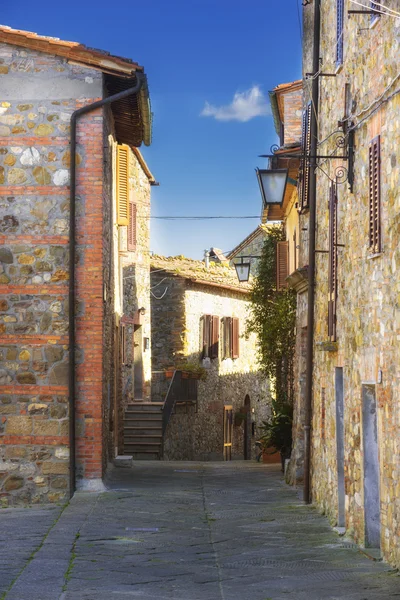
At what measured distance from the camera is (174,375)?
26438 millimetres

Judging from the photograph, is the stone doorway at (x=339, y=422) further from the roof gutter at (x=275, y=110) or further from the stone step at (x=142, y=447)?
the stone step at (x=142, y=447)

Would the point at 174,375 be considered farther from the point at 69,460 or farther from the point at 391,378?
the point at 391,378

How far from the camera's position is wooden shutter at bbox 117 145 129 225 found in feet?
58.0

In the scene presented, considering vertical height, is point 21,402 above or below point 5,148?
below

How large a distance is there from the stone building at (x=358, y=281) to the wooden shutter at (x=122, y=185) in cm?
518

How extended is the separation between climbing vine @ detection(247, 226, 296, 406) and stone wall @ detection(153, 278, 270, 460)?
5166 mm

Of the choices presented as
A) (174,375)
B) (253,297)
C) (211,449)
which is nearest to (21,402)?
(253,297)

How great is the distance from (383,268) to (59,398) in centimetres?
599

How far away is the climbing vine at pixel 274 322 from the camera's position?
64.9 ft

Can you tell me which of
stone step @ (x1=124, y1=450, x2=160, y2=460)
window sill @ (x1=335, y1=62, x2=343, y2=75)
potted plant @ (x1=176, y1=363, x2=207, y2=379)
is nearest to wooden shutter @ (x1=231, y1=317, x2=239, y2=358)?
potted plant @ (x1=176, y1=363, x2=207, y2=379)

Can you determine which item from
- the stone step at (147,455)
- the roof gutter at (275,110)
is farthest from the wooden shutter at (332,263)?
the stone step at (147,455)

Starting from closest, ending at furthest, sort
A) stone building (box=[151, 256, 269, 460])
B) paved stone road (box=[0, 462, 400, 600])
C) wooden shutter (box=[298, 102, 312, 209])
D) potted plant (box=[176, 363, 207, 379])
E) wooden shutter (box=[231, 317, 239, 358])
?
paved stone road (box=[0, 462, 400, 600])
wooden shutter (box=[298, 102, 312, 209])
potted plant (box=[176, 363, 207, 379])
stone building (box=[151, 256, 269, 460])
wooden shutter (box=[231, 317, 239, 358])

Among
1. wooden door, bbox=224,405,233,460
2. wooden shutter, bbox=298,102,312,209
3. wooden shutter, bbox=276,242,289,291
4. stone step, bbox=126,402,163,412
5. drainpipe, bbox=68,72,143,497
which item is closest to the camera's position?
drainpipe, bbox=68,72,143,497

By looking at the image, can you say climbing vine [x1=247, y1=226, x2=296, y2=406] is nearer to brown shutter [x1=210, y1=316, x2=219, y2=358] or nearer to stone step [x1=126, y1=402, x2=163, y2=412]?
stone step [x1=126, y1=402, x2=163, y2=412]
